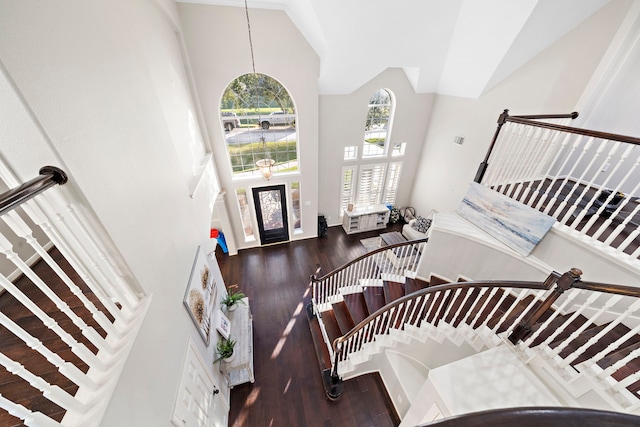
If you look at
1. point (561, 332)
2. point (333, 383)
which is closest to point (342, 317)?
point (333, 383)

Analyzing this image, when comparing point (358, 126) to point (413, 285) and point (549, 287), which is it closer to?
point (413, 285)

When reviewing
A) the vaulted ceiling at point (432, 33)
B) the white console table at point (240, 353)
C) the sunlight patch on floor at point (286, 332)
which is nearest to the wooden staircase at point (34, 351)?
the white console table at point (240, 353)

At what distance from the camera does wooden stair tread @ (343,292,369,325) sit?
3.86 meters

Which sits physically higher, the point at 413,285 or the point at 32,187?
the point at 32,187

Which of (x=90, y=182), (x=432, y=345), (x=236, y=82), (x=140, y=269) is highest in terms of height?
(x=236, y=82)

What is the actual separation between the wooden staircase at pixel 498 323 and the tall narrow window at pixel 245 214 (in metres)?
2.90

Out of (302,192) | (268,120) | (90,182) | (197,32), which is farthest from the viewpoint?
(302,192)

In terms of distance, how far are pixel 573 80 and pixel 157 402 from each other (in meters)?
6.61

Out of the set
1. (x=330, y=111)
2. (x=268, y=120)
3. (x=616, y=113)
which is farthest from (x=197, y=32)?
(x=616, y=113)

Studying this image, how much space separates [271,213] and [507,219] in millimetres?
5128

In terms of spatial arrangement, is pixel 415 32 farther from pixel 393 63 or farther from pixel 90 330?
pixel 90 330

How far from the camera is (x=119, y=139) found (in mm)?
1826

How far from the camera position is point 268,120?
5336mm

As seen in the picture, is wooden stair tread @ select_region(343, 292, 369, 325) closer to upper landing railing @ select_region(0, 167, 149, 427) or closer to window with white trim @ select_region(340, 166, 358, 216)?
upper landing railing @ select_region(0, 167, 149, 427)
